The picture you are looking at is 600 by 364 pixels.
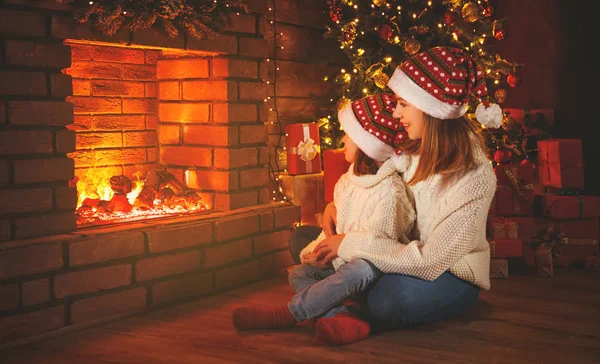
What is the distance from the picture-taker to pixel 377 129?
2756mm

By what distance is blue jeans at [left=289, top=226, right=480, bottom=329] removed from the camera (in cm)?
255

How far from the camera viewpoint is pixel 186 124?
359 cm

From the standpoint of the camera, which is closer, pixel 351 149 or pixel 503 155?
pixel 351 149

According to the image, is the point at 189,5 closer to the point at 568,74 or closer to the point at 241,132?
the point at 241,132

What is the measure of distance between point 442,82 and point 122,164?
5.55 ft

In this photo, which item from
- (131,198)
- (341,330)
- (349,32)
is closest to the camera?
(341,330)

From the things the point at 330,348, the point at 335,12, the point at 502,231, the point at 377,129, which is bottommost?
the point at 330,348

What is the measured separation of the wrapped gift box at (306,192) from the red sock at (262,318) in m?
1.29

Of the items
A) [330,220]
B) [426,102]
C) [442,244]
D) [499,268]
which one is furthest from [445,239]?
[499,268]

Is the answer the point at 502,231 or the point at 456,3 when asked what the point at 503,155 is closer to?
the point at 502,231

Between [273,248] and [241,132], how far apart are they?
24.1 inches

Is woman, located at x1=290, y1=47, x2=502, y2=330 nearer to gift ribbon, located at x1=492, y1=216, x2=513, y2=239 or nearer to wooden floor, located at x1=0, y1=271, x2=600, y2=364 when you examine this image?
wooden floor, located at x1=0, y1=271, x2=600, y2=364

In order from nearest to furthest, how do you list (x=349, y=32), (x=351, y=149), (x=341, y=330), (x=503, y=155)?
1. (x=341, y=330)
2. (x=351, y=149)
3. (x=503, y=155)
4. (x=349, y=32)

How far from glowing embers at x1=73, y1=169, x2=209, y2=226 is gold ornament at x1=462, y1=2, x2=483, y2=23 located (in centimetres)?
179
